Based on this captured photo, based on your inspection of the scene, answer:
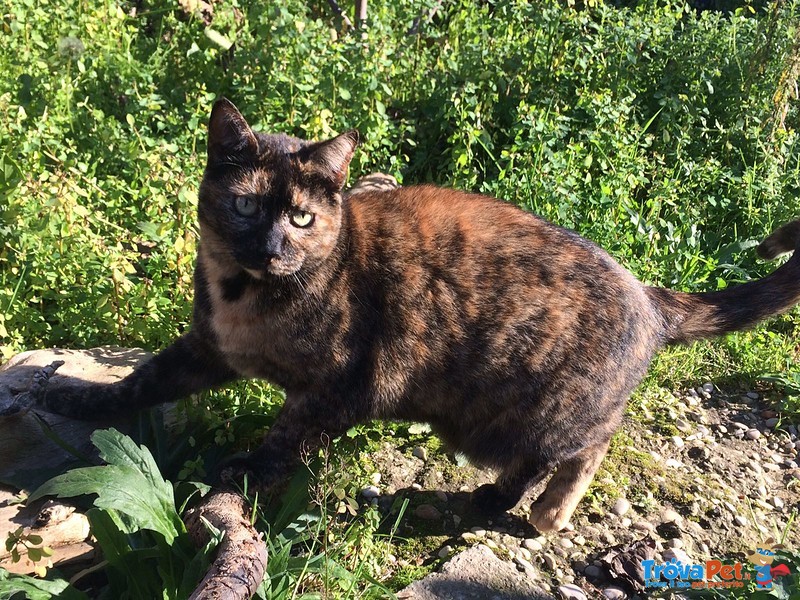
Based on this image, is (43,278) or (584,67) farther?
(584,67)

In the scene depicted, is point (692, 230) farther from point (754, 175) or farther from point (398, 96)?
point (398, 96)

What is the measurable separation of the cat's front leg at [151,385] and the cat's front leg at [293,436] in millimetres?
421

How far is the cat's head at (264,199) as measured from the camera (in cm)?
277

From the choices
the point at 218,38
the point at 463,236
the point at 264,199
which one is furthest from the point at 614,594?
the point at 218,38

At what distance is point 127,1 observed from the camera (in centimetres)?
586

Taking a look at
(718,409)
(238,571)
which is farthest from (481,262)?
(718,409)

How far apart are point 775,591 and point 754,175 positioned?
326cm

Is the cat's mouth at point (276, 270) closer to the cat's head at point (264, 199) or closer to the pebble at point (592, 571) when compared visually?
the cat's head at point (264, 199)

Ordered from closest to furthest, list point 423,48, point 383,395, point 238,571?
1. point 238,571
2. point 383,395
3. point 423,48

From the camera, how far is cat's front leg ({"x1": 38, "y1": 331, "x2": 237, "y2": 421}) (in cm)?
311

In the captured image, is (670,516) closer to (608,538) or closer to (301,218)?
(608,538)

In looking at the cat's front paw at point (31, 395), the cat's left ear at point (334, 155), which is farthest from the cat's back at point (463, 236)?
the cat's front paw at point (31, 395)

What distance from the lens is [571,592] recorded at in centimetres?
285

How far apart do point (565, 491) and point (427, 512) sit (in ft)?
1.90
